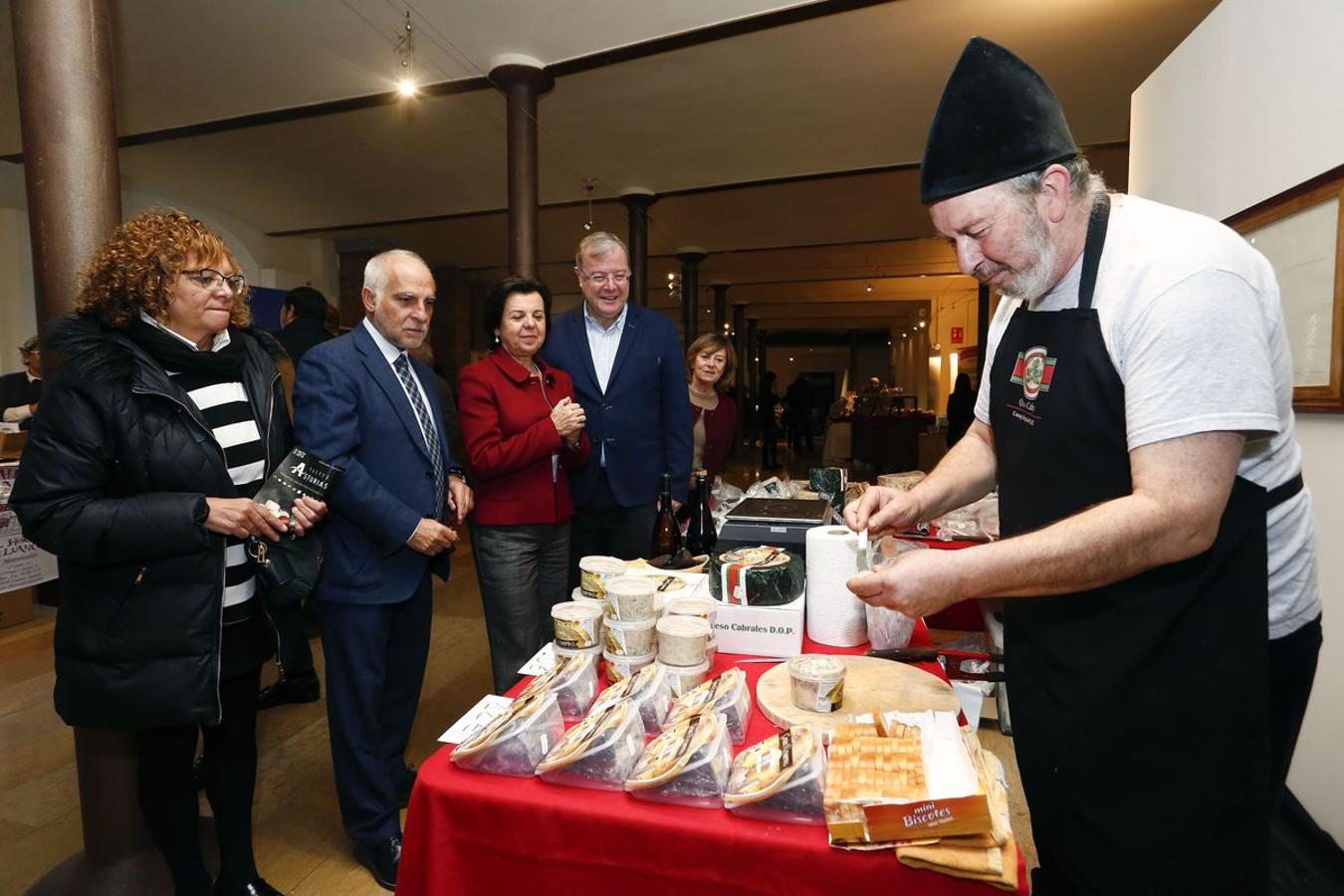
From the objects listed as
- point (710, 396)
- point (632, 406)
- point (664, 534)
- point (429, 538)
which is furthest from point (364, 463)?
point (710, 396)

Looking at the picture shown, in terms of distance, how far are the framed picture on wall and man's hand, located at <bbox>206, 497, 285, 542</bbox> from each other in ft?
8.90

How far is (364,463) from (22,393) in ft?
16.4

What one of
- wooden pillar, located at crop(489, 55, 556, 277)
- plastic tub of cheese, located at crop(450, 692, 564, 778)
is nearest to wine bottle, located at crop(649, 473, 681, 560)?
plastic tub of cheese, located at crop(450, 692, 564, 778)

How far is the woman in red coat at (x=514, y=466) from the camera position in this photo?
2279mm

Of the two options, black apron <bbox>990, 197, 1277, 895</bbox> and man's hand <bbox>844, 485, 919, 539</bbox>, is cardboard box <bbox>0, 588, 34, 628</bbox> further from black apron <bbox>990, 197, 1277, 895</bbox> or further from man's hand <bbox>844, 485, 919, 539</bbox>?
black apron <bbox>990, 197, 1277, 895</bbox>

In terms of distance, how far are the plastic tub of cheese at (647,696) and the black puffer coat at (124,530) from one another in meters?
1.05

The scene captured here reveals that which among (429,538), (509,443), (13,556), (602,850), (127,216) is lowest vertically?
(13,556)

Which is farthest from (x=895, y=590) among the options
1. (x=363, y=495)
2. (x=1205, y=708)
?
(x=363, y=495)

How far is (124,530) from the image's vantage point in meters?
1.50

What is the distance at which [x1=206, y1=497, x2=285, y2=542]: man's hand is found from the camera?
1.58 m

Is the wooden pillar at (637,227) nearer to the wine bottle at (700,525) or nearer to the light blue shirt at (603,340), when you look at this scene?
the light blue shirt at (603,340)

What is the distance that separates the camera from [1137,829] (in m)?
1.01

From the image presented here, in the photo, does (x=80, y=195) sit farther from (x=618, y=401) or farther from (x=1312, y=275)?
(x=1312, y=275)

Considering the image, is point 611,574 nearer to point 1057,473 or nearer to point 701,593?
point 701,593
